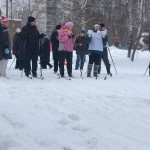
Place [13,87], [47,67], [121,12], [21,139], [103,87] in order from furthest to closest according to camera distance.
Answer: [121,12] → [47,67] → [103,87] → [13,87] → [21,139]

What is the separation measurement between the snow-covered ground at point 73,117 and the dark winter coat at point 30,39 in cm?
256

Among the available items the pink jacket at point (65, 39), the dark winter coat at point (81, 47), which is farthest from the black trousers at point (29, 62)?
the dark winter coat at point (81, 47)

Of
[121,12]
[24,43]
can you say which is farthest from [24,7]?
[24,43]

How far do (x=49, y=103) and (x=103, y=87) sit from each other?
12.1 feet

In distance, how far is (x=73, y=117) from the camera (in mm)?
8070

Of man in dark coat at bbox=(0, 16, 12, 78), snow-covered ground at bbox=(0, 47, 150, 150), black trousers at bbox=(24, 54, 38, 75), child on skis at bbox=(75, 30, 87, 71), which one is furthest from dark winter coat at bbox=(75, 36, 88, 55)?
snow-covered ground at bbox=(0, 47, 150, 150)

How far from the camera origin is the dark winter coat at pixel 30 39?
1509 cm

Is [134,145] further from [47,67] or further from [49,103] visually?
[47,67]

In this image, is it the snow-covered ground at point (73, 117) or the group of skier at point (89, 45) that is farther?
the group of skier at point (89, 45)

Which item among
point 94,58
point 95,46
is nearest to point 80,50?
point 94,58

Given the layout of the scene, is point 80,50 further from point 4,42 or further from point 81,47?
point 4,42

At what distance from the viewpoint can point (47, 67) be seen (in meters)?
22.2

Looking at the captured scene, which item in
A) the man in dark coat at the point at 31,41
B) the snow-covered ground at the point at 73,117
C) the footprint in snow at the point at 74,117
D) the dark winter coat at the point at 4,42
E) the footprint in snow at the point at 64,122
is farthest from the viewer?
the man in dark coat at the point at 31,41

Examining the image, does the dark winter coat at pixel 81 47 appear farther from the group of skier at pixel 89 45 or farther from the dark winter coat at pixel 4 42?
the dark winter coat at pixel 4 42
